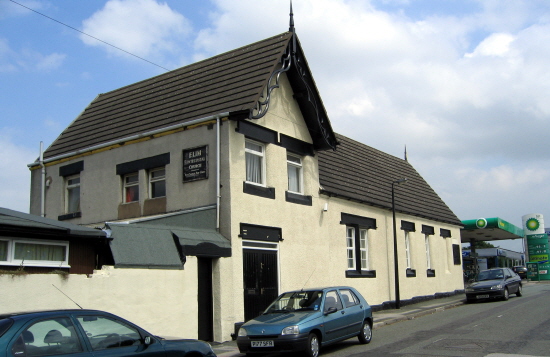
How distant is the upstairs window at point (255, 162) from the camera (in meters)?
16.6

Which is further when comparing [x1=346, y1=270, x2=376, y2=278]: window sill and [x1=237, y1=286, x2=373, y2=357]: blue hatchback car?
[x1=346, y1=270, x2=376, y2=278]: window sill

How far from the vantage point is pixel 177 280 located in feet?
44.1

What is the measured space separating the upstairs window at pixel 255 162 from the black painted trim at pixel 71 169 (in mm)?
6209

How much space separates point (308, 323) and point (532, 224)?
43120mm

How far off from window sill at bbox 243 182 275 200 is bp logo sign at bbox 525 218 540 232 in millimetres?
38957

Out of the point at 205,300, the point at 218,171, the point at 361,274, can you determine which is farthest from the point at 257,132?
the point at 361,274

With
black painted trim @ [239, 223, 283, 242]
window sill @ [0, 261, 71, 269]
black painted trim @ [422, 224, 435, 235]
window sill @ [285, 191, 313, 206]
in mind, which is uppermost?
window sill @ [285, 191, 313, 206]

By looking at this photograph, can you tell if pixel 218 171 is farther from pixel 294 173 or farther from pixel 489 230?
pixel 489 230

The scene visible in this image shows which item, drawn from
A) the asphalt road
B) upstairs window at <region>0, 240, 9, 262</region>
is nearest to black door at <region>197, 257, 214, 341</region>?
the asphalt road

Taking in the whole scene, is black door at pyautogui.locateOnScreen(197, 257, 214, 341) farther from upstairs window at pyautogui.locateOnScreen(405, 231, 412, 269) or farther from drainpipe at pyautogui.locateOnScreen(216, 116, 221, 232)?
upstairs window at pyautogui.locateOnScreen(405, 231, 412, 269)

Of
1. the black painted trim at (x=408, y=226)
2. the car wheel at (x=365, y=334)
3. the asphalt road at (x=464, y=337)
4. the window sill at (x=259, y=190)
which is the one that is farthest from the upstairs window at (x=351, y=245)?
the car wheel at (x=365, y=334)

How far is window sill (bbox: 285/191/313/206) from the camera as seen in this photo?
1788cm

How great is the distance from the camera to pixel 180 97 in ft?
59.2

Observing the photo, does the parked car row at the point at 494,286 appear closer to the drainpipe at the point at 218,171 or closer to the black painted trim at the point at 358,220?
the black painted trim at the point at 358,220
